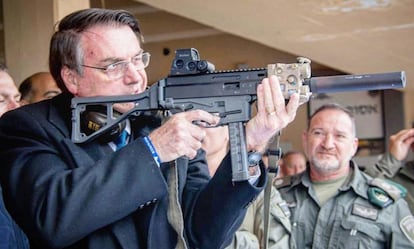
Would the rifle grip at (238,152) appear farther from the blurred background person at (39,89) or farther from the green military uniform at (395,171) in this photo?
the green military uniform at (395,171)

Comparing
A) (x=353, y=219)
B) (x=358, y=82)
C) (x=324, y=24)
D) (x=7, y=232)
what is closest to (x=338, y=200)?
(x=353, y=219)

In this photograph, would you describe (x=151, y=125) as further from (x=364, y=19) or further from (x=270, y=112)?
(x=364, y=19)

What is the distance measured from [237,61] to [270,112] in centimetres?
536

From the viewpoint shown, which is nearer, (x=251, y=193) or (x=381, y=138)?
(x=251, y=193)

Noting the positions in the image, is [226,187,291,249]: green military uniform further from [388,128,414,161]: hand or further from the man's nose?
[388,128,414,161]: hand

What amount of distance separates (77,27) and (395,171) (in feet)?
6.20

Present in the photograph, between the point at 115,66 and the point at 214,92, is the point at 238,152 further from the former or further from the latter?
the point at 115,66

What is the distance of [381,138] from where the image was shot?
266 inches

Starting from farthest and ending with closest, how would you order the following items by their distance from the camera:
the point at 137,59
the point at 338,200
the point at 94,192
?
the point at 338,200 → the point at 137,59 → the point at 94,192

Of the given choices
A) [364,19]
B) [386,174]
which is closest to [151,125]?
[386,174]

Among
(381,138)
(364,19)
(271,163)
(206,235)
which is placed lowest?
(381,138)

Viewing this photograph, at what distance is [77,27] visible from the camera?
139cm

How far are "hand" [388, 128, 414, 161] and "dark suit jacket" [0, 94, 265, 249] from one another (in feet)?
5.33

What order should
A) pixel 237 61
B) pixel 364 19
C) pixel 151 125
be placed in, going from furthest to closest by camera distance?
pixel 237 61, pixel 364 19, pixel 151 125
